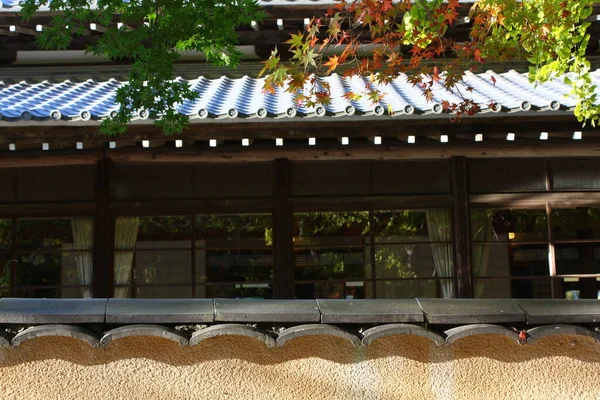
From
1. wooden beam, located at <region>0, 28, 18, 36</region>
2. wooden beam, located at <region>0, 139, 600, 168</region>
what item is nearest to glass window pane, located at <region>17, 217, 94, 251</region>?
wooden beam, located at <region>0, 139, 600, 168</region>

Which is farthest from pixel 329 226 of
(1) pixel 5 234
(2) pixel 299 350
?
(2) pixel 299 350

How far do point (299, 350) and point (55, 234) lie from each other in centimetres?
564

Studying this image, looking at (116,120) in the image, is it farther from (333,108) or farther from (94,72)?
(94,72)

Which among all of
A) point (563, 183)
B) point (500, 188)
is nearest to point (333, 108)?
point (500, 188)

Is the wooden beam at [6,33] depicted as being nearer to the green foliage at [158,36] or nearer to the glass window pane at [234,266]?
the glass window pane at [234,266]

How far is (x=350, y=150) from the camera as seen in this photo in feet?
26.8

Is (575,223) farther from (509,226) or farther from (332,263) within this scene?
(332,263)

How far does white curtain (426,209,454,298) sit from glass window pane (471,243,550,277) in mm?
283

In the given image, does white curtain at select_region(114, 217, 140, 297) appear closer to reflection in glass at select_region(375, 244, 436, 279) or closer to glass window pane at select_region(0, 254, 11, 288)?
glass window pane at select_region(0, 254, 11, 288)

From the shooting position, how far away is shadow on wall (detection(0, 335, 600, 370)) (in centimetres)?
377

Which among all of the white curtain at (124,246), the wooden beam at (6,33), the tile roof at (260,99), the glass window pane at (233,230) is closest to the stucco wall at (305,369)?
the tile roof at (260,99)

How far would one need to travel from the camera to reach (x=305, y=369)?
3.85m

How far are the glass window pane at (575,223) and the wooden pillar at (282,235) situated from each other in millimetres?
2927


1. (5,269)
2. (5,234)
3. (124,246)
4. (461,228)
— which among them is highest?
(461,228)
